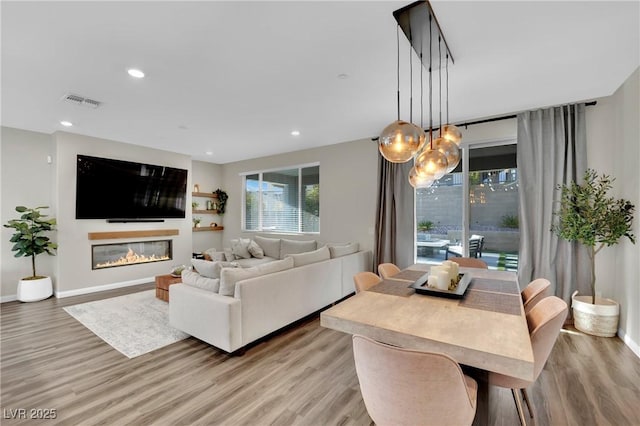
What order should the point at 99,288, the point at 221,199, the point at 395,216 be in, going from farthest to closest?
the point at 221,199 → the point at 99,288 → the point at 395,216

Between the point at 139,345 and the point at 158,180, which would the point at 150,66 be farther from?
the point at 158,180

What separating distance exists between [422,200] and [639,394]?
120 inches

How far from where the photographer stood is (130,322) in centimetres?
354

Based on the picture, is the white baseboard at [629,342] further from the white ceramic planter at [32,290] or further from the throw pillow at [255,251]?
the white ceramic planter at [32,290]

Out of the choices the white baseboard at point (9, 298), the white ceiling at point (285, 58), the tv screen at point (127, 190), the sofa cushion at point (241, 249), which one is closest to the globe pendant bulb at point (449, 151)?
the white ceiling at point (285, 58)

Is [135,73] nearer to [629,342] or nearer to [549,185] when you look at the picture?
[549,185]

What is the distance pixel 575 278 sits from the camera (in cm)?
344

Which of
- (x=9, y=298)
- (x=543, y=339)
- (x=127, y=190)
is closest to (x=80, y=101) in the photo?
(x=127, y=190)

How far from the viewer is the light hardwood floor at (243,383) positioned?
195 cm

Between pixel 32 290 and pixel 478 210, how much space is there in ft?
22.7

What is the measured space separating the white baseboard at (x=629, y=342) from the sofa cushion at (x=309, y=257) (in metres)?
3.32

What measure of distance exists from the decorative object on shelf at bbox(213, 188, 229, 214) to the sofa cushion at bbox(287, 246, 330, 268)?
4209mm

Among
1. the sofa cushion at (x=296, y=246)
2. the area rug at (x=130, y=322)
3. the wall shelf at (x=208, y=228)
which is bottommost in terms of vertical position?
the area rug at (x=130, y=322)

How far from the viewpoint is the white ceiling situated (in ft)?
6.30
